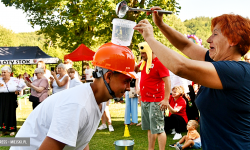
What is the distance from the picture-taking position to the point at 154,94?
4652 millimetres

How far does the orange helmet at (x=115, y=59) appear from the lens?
199 centimetres

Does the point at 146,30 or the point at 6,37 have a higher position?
the point at 146,30

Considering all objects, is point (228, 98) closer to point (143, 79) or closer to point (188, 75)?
point (188, 75)

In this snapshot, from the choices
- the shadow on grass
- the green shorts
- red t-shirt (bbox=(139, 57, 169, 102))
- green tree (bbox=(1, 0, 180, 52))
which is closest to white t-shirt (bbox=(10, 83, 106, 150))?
the green shorts

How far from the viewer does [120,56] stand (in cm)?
202

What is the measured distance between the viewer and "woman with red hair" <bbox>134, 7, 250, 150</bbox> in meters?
1.49

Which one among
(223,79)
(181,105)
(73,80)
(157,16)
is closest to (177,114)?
(181,105)

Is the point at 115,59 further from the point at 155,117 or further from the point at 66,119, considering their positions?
the point at 155,117

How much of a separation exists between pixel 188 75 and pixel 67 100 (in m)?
0.88

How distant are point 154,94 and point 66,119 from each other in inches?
129

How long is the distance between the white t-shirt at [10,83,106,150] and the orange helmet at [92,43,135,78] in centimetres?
27

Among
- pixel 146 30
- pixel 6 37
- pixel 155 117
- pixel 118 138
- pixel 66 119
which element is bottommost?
pixel 6 37

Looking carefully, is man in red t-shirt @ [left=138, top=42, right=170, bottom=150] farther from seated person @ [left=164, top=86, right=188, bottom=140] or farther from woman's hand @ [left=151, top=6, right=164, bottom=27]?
woman's hand @ [left=151, top=6, right=164, bottom=27]

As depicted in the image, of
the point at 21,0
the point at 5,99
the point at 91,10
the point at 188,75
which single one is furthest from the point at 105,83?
the point at 21,0
